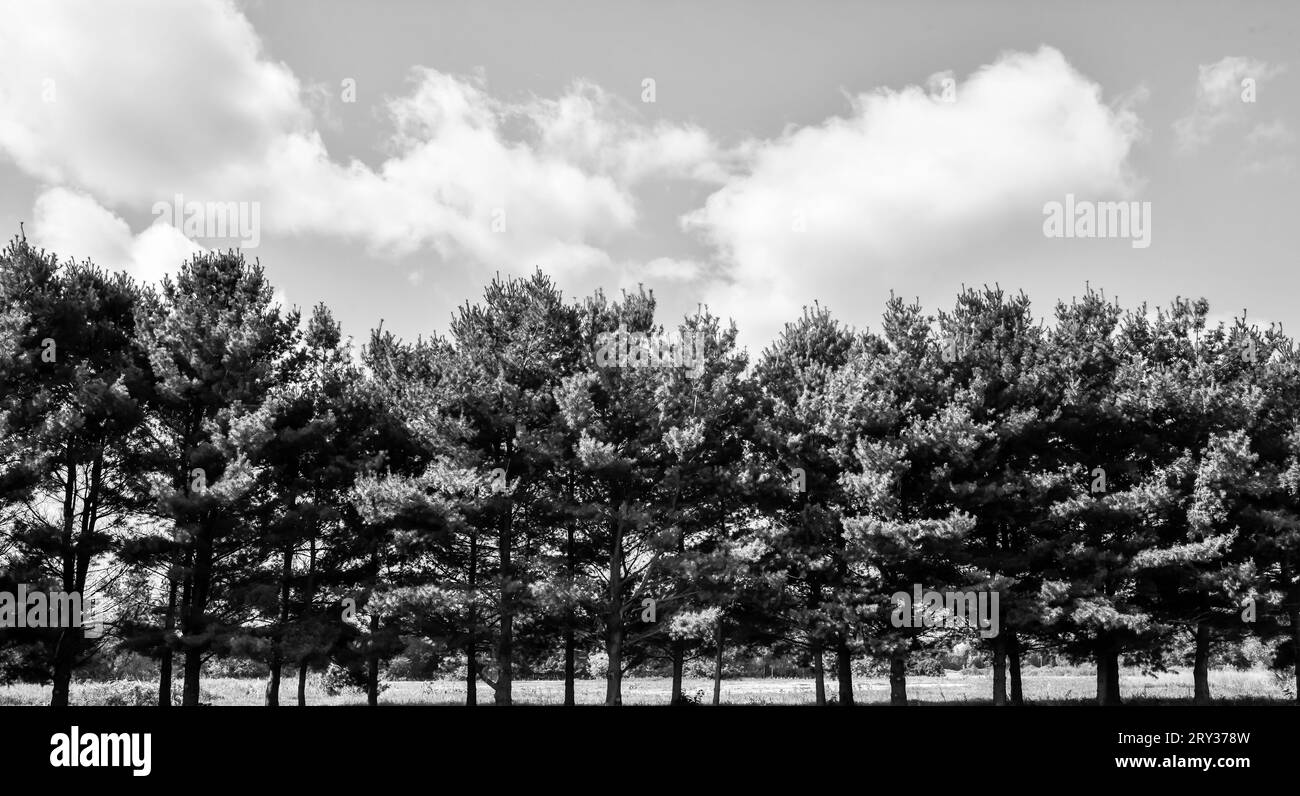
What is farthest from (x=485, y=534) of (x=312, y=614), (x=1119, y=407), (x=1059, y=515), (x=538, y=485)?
(x=1119, y=407)

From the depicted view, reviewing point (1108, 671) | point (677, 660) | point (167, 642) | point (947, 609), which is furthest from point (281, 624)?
point (1108, 671)

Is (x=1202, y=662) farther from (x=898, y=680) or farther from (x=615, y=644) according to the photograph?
(x=615, y=644)

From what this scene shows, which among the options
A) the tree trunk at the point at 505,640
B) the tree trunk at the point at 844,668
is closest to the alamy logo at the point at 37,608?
the tree trunk at the point at 505,640

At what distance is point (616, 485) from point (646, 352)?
Answer: 5291 mm

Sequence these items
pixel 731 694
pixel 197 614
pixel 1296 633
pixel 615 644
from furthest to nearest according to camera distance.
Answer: pixel 731 694, pixel 1296 633, pixel 615 644, pixel 197 614

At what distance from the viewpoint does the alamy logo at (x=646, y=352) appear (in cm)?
3128

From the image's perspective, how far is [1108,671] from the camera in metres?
31.1

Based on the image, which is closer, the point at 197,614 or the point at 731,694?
the point at 197,614

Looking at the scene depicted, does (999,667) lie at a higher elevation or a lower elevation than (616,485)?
lower

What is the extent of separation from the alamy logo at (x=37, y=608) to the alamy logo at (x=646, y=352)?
18596 mm

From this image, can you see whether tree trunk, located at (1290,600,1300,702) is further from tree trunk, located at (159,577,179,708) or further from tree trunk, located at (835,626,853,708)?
tree trunk, located at (159,577,179,708)

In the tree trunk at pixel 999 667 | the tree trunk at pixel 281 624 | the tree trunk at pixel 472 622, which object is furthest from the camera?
the tree trunk at pixel 999 667

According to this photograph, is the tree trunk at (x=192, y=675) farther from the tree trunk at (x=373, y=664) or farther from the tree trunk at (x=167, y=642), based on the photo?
the tree trunk at (x=373, y=664)

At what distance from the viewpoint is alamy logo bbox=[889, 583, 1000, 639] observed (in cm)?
2920
